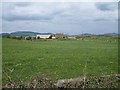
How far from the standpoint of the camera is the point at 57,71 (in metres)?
14.5

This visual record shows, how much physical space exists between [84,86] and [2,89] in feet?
10.2

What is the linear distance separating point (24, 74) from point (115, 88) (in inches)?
175

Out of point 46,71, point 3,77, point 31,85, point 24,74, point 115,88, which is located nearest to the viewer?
point 31,85

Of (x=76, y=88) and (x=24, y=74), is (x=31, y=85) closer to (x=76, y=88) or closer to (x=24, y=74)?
(x=76, y=88)

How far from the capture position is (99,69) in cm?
1544

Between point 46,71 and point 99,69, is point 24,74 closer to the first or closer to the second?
point 46,71

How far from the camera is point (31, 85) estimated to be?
35.3ft

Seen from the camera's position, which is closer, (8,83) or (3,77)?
(8,83)

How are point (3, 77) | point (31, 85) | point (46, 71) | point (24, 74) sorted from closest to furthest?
point (31, 85)
point (3, 77)
point (24, 74)
point (46, 71)

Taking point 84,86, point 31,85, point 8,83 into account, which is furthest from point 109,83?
point 8,83

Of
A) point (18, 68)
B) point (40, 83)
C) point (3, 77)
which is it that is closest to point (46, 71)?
point (18, 68)

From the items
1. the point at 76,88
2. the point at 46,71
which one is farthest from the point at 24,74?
the point at 76,88

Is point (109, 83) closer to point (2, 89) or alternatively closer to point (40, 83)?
Result: point (40, 83)

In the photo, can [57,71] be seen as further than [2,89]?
Yes
